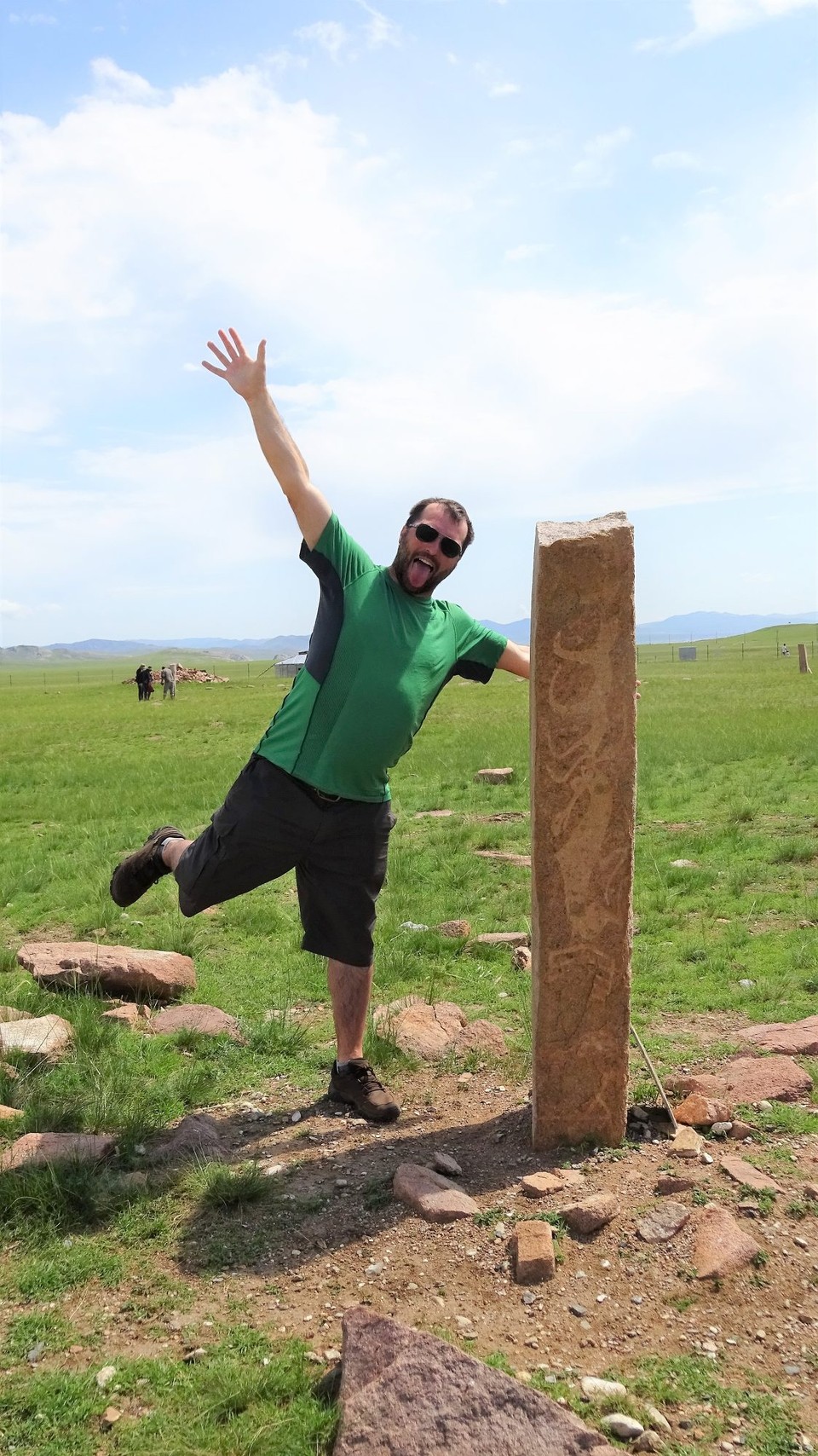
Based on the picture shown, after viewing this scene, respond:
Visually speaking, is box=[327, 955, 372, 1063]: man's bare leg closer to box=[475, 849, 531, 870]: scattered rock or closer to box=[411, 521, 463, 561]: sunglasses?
box=[411, 521, 463, 561]: sunglasses

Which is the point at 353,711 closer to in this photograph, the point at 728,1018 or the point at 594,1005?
the point at 594,1005

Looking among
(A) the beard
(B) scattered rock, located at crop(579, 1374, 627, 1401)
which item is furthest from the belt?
(B) scattered rock, located at crop(579, 1374, 627, 1401)

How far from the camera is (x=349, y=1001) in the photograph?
4898 millimetres

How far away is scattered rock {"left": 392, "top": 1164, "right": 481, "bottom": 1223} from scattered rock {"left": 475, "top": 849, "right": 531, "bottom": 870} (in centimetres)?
566

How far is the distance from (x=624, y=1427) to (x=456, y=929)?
4.85m

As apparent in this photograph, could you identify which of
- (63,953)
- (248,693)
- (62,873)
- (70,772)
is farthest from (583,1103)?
(248,693)

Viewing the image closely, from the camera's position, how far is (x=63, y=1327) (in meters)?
3.25

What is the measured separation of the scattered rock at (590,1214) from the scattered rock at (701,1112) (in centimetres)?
82

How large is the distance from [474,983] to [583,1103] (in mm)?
2351

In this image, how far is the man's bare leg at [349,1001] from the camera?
16.0 ft

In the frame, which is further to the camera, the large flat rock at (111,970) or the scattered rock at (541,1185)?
the large flat rock at (111,970)

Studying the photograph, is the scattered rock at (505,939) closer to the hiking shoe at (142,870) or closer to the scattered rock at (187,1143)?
the hiking shoe at (142,870)

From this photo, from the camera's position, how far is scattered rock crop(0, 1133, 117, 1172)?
4031mm

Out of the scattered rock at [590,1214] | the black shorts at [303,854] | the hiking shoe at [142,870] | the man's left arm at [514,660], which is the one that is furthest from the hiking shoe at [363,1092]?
the man's left arm at [514,660]
